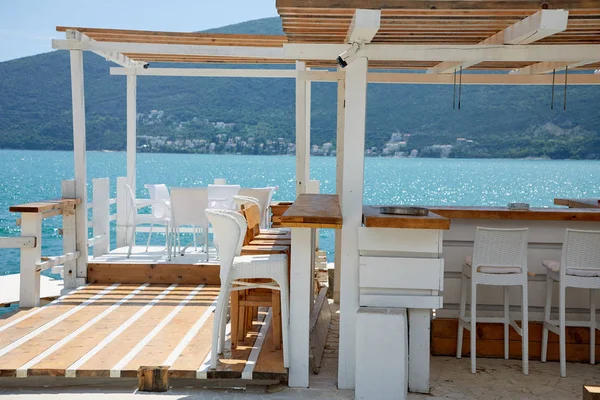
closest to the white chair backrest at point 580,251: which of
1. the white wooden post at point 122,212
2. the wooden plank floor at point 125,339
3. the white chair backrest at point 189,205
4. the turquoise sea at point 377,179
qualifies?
the wooden plank floor at point 125,339

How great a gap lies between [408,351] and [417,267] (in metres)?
0.54

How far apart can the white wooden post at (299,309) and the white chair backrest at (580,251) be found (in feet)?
5.72

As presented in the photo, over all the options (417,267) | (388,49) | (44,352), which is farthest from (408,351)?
(44,352)

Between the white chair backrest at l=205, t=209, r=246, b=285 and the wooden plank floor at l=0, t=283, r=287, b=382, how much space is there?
605 mm

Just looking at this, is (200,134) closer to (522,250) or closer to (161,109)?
(161,109)

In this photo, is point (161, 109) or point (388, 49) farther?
point (161, 109)

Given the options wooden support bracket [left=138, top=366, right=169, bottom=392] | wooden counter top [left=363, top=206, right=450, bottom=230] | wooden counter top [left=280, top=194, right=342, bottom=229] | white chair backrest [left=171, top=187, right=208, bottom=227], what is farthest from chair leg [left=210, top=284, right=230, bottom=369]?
white chair backrest [left=171, top=187, right=208, bottom=227]

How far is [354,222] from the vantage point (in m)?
4.72

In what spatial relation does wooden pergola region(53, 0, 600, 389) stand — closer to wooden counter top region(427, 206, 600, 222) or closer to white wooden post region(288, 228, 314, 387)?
white wooden post region(288, 228, 314, 387)

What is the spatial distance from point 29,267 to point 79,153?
1281 mm

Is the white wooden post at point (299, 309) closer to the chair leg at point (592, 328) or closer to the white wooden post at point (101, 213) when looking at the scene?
the chair leg at point (592, 328)

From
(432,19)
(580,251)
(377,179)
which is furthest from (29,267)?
(377,179)

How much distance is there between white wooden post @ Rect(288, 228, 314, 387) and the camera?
181 inches

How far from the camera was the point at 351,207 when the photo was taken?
4.74 meters
